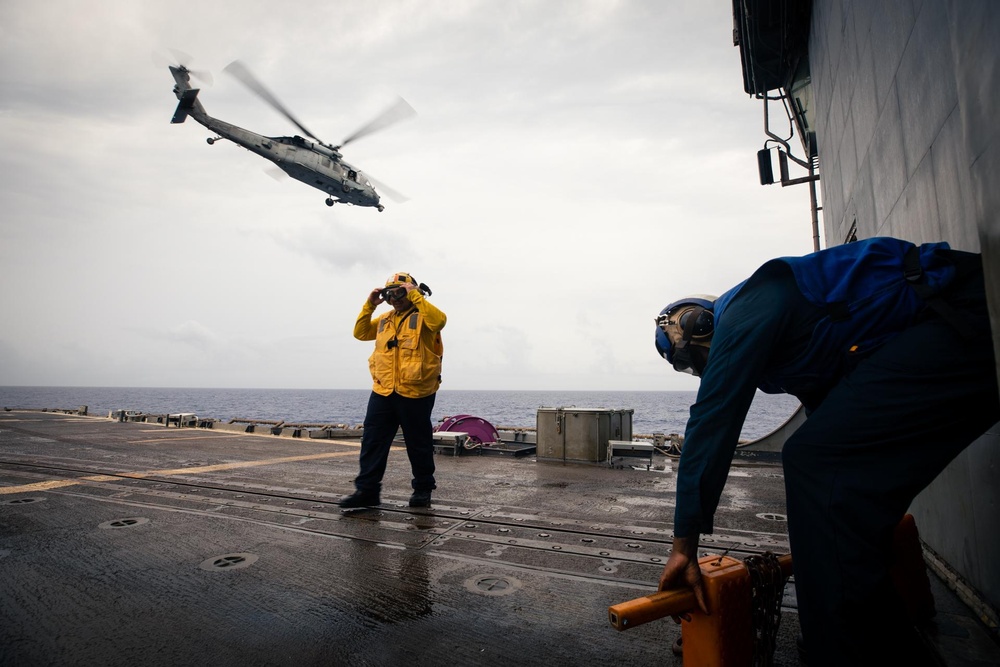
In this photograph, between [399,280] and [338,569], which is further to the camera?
[399,280]

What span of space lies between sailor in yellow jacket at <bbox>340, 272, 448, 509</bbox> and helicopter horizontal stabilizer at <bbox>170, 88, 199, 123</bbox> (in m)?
24.1

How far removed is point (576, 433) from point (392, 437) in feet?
11.6

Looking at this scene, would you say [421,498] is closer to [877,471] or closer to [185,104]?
[877,471]

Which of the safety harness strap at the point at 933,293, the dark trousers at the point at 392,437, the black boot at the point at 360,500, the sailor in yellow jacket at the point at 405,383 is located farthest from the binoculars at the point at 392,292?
the safety harness strap at the point at 933,293

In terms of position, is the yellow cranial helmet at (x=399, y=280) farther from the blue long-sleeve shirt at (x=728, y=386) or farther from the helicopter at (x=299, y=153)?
the helicopter at (x=299, y=153)

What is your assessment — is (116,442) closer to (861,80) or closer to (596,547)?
(596,547)

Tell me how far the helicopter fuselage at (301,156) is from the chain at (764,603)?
70.3 ft

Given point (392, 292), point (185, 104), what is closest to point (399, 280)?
point (392, 292)

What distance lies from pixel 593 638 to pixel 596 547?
3.74ft

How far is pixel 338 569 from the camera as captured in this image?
2670 millimetres

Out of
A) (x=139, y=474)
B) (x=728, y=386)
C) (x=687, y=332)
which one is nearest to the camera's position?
(x=728, y=386)

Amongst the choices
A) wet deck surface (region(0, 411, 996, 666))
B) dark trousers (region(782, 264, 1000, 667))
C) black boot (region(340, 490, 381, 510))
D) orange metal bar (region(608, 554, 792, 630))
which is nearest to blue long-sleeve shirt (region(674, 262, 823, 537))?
orange metal bar (region(608, 554, 792, 630))

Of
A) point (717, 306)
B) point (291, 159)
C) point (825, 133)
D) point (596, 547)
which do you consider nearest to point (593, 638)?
point (596, 547)

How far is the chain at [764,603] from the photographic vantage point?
5.22ft
